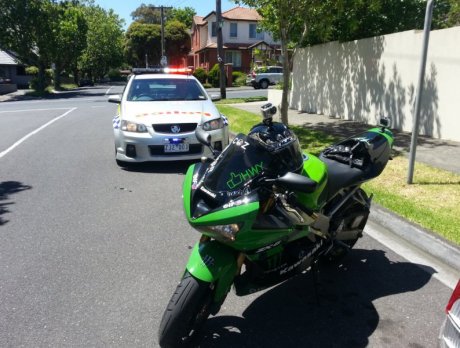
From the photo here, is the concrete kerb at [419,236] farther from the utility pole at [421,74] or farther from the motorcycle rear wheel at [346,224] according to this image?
the utility pole at [421,74]

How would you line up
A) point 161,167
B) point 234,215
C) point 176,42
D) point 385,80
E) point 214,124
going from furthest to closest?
point 176,42, point 385,80, point 161,167, point 214,124, point 234,215

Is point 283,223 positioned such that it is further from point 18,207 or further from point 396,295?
point 18,207

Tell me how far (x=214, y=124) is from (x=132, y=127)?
4.61 feet

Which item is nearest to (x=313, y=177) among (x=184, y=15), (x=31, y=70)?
(x=31, y=70)

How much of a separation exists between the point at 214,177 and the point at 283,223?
0.55 meters

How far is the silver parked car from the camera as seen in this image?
208 centimetres

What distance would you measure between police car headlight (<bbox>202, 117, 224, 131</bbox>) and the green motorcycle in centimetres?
417

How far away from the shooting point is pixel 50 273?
4059 mm

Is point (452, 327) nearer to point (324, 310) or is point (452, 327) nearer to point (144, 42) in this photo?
point (324, 310)

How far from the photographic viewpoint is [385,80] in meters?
10.9

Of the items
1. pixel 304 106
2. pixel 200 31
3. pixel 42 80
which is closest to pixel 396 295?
pixel 304 106

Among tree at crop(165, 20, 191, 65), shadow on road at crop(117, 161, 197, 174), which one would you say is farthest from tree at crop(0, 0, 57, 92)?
shadow on road at crop(117, 161, 197, 174)

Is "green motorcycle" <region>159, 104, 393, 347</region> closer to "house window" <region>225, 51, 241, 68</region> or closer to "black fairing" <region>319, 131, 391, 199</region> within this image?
"black fairing" <region>319, 131, 391, 199</region>

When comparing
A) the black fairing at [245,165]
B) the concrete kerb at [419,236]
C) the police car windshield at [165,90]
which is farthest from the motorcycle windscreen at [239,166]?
the police car windshield at [165,90]
